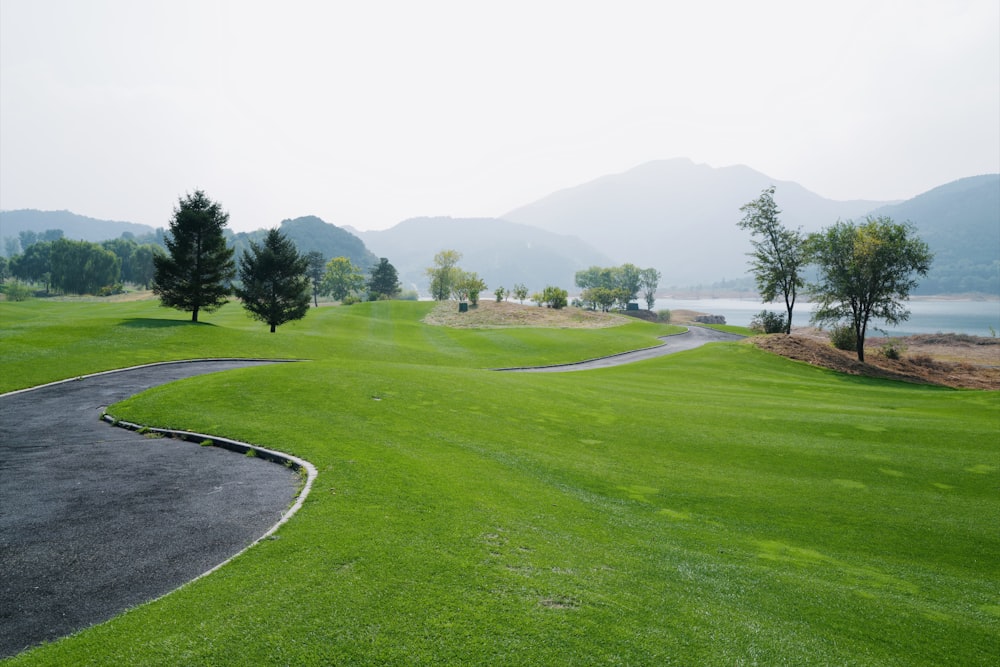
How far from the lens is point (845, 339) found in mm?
49750

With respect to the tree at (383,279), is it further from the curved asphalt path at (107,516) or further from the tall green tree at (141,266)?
the curved asphalt path at (107,516)

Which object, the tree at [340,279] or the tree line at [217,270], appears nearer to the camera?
the tree line at [217,270]

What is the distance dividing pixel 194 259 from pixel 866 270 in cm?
6493

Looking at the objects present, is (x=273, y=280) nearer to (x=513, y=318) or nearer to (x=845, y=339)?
(x=513, y=318)

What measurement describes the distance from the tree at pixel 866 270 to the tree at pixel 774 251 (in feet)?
33.8

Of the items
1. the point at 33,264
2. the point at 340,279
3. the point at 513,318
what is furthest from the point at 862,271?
the point at 33,264

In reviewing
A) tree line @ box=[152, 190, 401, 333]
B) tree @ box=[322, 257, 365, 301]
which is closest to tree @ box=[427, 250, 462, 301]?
tree @ box=[322, 257, 365, 301]

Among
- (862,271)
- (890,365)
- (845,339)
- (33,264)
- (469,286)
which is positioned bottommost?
(890,365)

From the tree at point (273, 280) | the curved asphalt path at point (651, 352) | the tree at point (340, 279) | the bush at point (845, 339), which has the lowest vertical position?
the curved asphalt path at point (651, 352)

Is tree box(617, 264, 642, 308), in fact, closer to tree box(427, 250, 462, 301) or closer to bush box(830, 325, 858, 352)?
tree box(427, 250, 462, 301)

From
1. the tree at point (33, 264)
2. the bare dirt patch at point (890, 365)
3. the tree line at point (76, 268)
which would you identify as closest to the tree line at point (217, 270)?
the bare dirt patch at point (890, 365)

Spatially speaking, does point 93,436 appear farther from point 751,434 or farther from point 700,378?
point 700,378

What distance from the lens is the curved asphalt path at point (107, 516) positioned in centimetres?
707

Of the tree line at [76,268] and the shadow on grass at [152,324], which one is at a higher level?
the tree line at [76,268]
